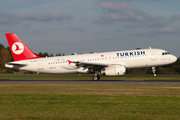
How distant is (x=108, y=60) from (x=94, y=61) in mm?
2256

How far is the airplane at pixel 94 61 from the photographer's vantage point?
36.8 m

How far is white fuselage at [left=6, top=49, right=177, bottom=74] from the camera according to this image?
37434 millimetres

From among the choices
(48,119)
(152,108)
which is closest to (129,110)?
(152,108)

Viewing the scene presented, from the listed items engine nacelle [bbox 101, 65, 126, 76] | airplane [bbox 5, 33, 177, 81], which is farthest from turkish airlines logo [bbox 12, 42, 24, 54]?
engine nacelle [bbox 101, 65, 126, 76]

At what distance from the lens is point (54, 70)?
3994 centimetres

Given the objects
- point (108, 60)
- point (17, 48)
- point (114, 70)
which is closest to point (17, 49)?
point (17, 48)

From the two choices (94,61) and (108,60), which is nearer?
(108,60)

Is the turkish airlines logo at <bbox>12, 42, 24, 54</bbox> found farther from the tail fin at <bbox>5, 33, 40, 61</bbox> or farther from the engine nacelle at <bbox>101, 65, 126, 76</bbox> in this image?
the engine nacelle at <bbox>101, 65, 126, 76</bbox>

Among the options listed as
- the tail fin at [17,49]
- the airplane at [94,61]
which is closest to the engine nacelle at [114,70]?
the airplane at [94,61]

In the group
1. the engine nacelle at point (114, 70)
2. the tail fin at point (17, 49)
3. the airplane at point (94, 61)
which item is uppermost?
the tail fin at point (17, 49)

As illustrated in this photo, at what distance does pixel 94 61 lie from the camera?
1517 inches

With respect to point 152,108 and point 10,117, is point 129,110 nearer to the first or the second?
point 152,108

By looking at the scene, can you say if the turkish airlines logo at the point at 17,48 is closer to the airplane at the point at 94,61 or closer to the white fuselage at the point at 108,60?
the airplane at the point at 94,61

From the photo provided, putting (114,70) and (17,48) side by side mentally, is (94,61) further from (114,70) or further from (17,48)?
(17,48)
